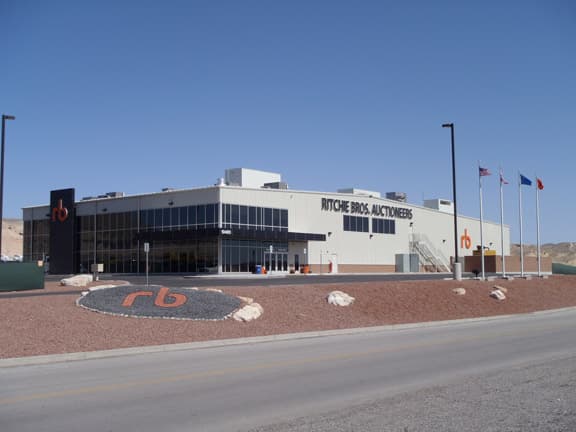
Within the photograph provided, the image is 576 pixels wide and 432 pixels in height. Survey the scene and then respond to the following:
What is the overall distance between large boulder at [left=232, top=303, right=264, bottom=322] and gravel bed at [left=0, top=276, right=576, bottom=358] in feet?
0.77

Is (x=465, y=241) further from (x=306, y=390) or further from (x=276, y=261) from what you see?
(x=306, y=390)

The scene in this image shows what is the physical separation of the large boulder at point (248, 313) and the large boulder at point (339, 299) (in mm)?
3565

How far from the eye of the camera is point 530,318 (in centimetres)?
2664

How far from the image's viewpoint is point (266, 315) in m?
20.8

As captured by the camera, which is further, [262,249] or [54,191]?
[54,191]

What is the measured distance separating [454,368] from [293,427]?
5.83 metres

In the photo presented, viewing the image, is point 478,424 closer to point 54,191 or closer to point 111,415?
point 111,415

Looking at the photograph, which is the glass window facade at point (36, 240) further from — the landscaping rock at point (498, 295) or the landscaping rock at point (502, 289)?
the landscaping rock at point (498, 295)

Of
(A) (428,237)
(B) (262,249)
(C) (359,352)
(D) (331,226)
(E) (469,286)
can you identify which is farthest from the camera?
(A) (428,237)

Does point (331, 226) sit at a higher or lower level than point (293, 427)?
higher

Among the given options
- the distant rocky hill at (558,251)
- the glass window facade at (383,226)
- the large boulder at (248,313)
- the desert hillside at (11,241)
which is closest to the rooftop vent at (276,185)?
the glass window facade at (383,226)

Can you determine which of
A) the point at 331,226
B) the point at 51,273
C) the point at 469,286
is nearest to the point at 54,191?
the point at 51,273

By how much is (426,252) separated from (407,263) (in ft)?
19.2

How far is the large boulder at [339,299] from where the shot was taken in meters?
23.8
